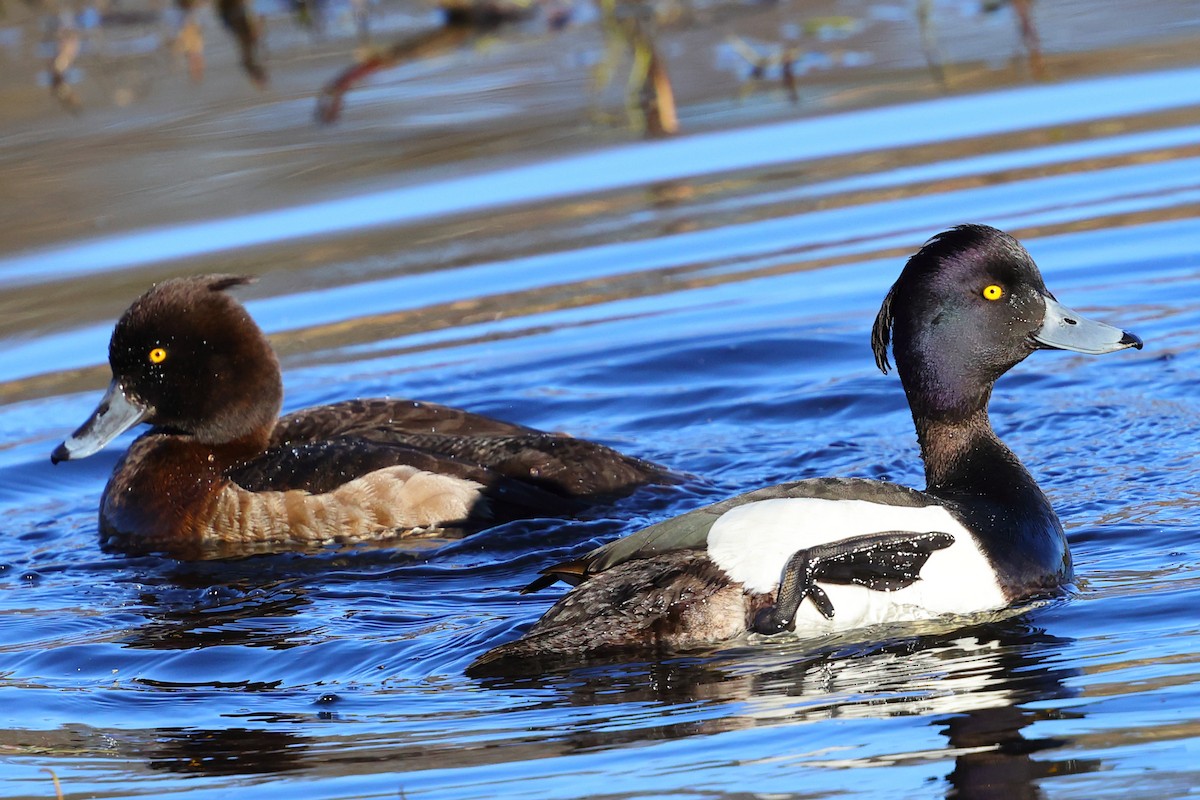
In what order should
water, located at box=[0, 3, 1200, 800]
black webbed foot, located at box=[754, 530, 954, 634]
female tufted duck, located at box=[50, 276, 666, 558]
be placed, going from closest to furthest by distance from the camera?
water, located at box=[0, 3, 1200, 800] < black webbed foot, located at box=[754, 530, 954, 634] < female tufted duck, located at box=[50, 276, 666, 558]

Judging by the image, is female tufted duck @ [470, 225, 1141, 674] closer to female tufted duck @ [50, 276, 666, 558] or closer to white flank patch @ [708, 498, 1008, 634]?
white flank patch @ [708, 498, 1008, 634]

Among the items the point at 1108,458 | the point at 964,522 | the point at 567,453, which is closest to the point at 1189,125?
the point at 1108,458

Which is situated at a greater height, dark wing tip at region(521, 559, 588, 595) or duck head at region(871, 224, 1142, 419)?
duck head at region(871, 224, 1142, 419)

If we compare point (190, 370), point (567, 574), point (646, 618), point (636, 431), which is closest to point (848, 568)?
point (646, 618)

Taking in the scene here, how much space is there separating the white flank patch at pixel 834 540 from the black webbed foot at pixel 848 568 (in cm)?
2

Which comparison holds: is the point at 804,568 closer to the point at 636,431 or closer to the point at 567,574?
the point at 567,574

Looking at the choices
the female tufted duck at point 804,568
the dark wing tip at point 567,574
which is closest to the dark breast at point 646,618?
the female tufted duck at point 804,568

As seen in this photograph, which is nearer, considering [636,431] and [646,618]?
[646,618]

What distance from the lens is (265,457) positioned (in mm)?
7117

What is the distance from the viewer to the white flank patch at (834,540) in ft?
16.5

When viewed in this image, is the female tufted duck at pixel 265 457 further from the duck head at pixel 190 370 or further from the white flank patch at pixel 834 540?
the white flank patch at pixel 834 540

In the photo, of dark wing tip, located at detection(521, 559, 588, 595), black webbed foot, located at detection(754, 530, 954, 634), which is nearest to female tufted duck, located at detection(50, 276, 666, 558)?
dark wing tip, located at detection(521, 559, 588, 595)

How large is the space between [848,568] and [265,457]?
114 inches

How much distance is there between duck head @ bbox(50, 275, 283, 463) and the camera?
23.5 ft
